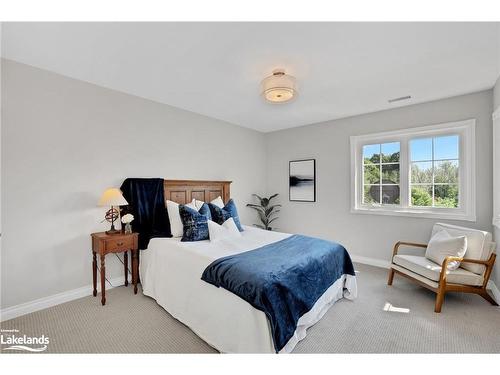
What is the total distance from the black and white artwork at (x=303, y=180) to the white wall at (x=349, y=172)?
0.11 m

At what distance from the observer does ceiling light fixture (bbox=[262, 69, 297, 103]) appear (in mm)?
2293

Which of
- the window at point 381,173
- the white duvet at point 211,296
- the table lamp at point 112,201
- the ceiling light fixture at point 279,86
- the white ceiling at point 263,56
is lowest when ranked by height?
the white duvet at point 211,296

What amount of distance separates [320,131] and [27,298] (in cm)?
467

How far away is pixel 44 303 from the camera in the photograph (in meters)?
2.44

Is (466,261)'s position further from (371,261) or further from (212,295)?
(212,295)

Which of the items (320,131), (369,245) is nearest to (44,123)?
(320,131)

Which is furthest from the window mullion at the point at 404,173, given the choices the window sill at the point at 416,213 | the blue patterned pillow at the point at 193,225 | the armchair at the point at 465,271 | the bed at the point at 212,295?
the blue patterned pillow at the point at 193,225

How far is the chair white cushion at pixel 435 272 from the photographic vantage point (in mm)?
2432

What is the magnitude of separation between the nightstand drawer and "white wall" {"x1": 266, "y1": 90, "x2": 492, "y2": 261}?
121 inches

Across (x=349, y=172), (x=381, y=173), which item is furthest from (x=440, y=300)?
(x=349, y=172)

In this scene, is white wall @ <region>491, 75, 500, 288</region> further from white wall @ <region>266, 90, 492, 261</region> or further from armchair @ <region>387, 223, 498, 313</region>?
armchair @ <region>387, 223, 498, 313</region>

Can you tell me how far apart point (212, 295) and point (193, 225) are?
1064 millimetres

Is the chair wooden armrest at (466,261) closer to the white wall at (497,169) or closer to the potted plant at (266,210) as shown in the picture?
the white wall at (497,169)
